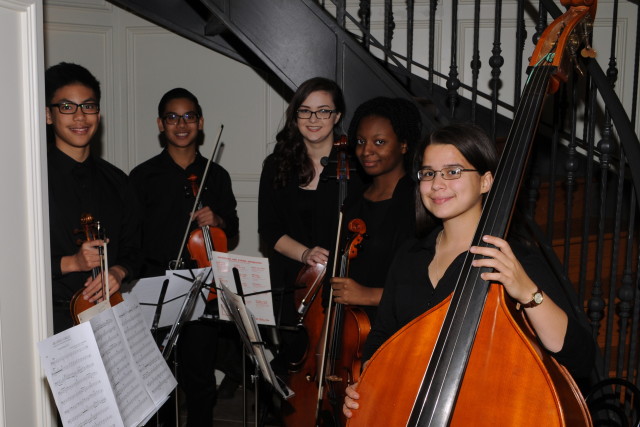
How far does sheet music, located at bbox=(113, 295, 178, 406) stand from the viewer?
5.25ft

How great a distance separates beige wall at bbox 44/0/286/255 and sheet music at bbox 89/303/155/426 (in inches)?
99.8

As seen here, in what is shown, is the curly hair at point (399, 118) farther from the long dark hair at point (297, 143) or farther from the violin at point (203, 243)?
the violin at point (203, 243)

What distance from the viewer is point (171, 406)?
11.6 feet

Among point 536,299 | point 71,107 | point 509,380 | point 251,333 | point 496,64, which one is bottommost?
point 251,333

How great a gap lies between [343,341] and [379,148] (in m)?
0.66

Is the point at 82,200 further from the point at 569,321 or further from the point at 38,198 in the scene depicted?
the point at 569,321

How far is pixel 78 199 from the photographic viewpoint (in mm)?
2416

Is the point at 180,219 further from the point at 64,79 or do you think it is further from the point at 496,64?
the point at 496,64

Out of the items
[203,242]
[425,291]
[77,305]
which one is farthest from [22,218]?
[203,242]

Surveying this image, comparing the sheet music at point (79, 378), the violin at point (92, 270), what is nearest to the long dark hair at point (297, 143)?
the violin at point (92, 270)

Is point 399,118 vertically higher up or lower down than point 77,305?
higher up

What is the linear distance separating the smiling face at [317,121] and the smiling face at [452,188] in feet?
3.58

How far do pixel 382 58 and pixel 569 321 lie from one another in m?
2.73

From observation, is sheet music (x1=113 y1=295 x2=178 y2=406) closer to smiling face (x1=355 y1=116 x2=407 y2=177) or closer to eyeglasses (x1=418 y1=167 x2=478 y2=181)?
eyeglasses (x1=418 y1=167 x2=478 y2=181)
